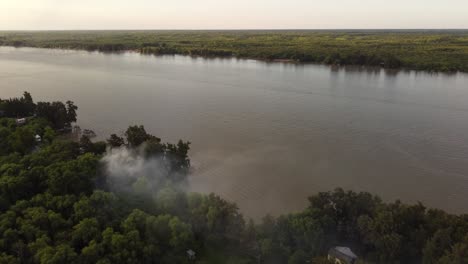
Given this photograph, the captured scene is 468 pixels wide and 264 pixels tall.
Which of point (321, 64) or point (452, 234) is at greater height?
point (321, 64)

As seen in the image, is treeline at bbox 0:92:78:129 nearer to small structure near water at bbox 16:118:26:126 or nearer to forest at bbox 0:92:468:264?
small structure near water at bbox 16:118:26:126

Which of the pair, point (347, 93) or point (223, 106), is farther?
point (347, 93)

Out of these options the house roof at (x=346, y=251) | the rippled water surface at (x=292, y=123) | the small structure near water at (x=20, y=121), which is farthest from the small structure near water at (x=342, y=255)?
the small structure near water at (x=20, y=121)

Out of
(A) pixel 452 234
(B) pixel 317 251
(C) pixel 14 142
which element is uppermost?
(C) pixel 14 142

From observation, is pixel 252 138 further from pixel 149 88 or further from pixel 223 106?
pixel 149 88

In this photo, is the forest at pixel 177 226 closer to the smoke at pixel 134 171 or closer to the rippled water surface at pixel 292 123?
the smoke at pixel 134 171

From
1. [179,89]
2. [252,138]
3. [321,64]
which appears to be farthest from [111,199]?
[321,64]

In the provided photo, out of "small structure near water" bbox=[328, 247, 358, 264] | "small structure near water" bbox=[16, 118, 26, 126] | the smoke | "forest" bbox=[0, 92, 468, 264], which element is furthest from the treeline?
"small structure near water" bbox=[328, 247, 358, 264]
